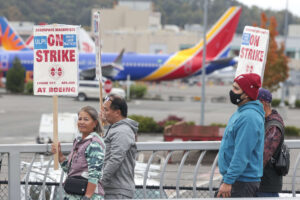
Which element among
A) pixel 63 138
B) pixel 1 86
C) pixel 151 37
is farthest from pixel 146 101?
pixel 151 37

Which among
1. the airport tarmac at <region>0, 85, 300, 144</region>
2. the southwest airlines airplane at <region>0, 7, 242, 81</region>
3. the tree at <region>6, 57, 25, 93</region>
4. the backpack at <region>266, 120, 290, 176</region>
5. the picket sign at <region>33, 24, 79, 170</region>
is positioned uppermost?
the picket sign at <region>33, 24, 79, 170</region>

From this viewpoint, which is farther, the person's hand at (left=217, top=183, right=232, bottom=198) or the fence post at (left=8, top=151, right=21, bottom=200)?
the fence post at (left=8, top=151, right=21, bottom=200)

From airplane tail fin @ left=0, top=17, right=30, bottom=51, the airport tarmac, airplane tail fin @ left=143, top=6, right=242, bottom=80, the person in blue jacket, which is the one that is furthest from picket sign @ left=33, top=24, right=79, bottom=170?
airplane tail fin @ left=0, top=17, right=30, bottom=51

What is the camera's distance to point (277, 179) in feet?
20.5

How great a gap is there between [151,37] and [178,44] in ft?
14.2

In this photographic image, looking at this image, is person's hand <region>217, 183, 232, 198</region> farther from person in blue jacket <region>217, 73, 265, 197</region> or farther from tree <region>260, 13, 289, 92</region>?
tree <region>260, 13, 289, 92</region>

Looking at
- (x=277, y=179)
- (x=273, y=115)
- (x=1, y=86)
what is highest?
(x=273, y=115)

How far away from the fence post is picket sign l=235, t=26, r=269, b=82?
275 cm

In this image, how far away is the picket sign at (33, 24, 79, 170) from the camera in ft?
22.4

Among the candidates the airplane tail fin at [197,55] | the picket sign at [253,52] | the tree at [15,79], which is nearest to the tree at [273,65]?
the airplane tail fin at [197,55]

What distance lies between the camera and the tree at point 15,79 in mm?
48219

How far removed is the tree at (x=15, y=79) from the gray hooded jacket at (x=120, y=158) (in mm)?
43202

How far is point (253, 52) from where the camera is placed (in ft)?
25.4

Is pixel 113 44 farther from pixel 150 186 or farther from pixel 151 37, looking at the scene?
pixel 150 186
